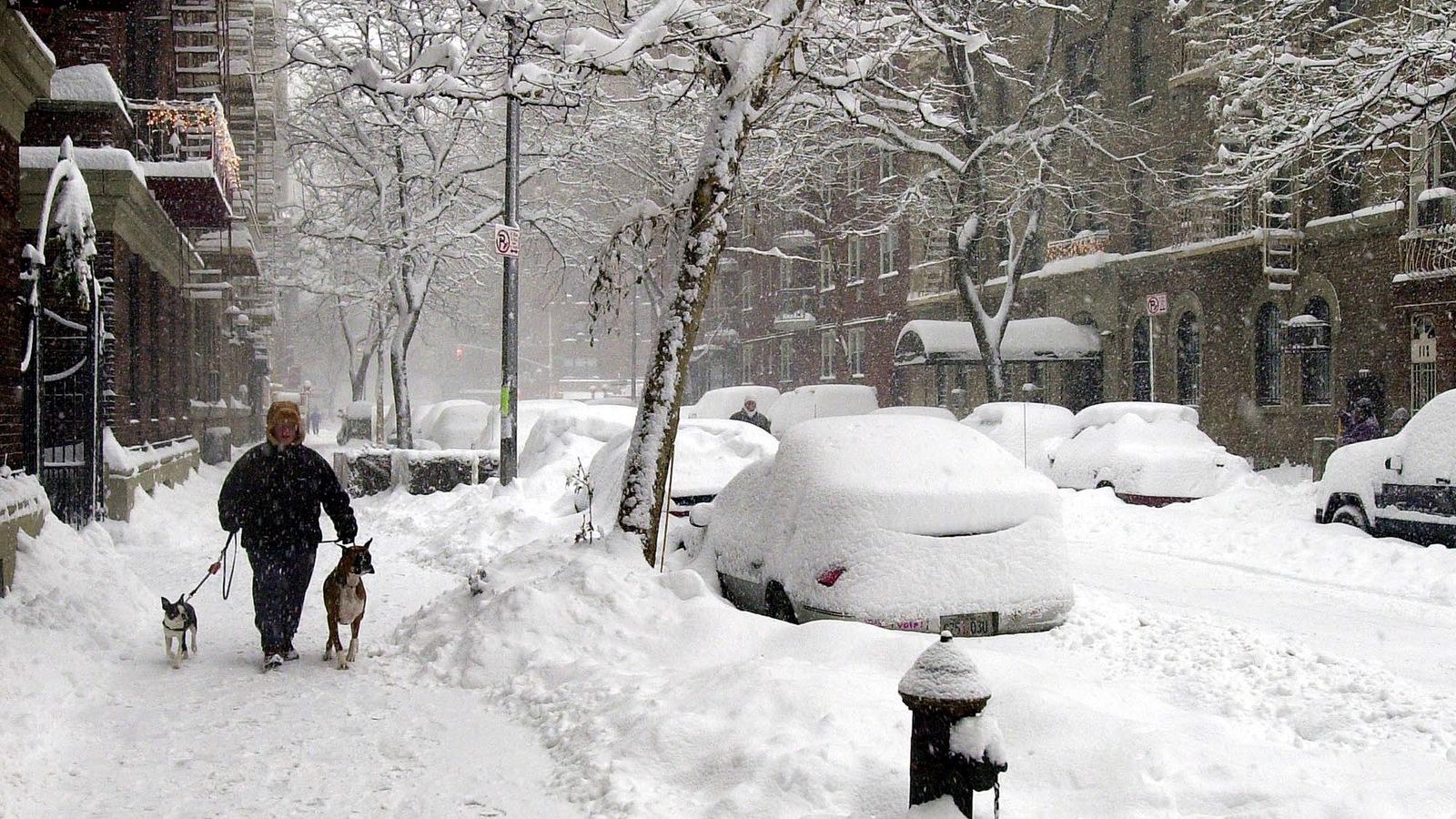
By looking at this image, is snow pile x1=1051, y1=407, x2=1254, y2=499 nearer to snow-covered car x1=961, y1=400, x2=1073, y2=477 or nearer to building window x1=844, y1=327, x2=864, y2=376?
snow-covered car x1=961, y1=400, x2=1073, y2=477

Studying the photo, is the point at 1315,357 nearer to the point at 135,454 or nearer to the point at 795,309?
the point at 135,454

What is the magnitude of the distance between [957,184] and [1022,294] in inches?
361

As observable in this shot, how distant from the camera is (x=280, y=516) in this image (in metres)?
7.59

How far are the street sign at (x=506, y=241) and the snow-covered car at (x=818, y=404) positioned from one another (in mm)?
16655

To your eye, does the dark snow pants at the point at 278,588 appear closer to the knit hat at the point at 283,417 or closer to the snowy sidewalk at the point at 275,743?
the snowy sidewalk at the point at 275,743

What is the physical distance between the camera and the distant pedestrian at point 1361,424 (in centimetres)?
1930

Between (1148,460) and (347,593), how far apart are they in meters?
13.3

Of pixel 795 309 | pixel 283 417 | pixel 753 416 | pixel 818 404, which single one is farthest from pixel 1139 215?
pixel 283 417

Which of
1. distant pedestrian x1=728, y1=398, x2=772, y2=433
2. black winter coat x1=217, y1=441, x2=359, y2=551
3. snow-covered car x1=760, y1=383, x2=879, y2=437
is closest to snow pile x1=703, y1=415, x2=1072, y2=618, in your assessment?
black winter coat x1=217, y1=441, x2=359, y2=551

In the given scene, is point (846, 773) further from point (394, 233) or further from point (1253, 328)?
point (1253, 328)

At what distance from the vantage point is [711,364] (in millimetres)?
62188

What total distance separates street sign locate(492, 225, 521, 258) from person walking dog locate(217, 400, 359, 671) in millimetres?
8347

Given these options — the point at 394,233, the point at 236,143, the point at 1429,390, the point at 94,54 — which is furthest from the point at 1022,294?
the point at 94,54

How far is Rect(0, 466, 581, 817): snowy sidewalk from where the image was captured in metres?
5.20
